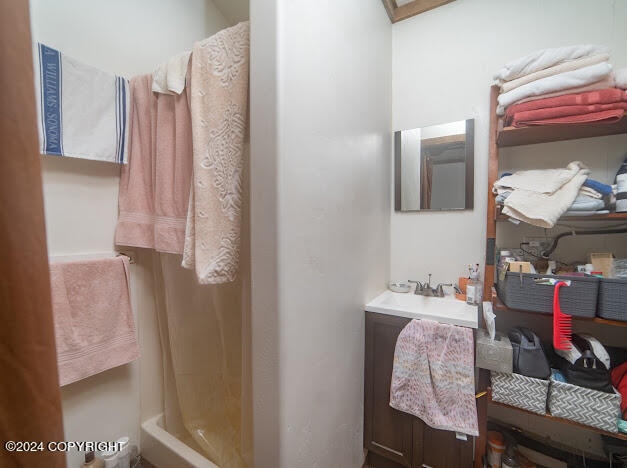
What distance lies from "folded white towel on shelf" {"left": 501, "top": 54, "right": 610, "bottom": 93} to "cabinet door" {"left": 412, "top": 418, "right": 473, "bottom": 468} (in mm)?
1539

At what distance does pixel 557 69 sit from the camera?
1018 mm

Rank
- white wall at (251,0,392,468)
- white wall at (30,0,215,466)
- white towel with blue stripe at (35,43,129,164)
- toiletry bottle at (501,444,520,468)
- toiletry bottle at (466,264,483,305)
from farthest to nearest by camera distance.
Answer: toiletry bottle at (466,264,483,305) < toiletry bottle at (501,444,520,468) < white wall at (30,0,215,466) < white towel with blue stripe at (35,43,129,164) < white wall at (251,0,392,468)

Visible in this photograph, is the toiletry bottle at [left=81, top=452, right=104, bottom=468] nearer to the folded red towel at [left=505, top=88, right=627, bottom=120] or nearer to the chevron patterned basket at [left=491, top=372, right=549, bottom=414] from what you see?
the chevron patterned basket at [left=491, top=372, right=549, bottom=414]

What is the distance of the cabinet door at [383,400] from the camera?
1.18 meters

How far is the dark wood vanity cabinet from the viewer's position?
1106 mm

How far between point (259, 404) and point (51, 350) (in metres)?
0.64

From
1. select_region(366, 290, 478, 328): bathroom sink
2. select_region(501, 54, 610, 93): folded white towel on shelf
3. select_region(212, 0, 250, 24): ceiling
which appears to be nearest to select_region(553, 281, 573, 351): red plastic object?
select_region(366, 290, 478, 328): bathroom sink

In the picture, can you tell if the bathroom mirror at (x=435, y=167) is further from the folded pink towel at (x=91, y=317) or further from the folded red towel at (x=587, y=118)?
the folded pink towel at (x=91, y=317)

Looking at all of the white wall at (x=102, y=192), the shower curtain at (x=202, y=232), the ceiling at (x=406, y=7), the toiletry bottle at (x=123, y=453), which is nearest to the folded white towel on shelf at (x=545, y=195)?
the shower curtain at (x=202, y=232)

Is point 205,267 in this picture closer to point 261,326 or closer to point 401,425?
point 261,326

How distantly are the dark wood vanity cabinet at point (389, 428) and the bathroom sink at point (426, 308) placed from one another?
0.12ft

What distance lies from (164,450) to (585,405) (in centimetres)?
172

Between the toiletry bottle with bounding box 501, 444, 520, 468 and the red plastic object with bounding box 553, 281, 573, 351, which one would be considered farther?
the toiletry bottle with bounding box 501, 444, 520, 468

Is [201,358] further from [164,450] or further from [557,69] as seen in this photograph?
[557,69]
